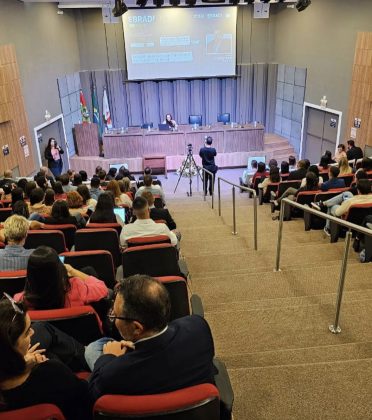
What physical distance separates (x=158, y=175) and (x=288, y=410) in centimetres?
1135

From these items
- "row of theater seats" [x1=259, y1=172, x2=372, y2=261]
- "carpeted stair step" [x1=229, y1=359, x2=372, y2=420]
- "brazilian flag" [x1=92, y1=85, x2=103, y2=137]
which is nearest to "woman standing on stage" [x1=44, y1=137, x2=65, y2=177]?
"brazilian flag" [x1=92, y1=85, x2=103, y2=137]

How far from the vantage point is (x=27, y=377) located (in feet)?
4.88

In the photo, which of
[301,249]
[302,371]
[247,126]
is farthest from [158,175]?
[302,371]

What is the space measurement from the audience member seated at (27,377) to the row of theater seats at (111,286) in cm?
14

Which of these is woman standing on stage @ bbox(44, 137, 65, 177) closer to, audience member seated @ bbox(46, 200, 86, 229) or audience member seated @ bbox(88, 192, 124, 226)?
audience member seated @ bbox(46, 200, 86, 229)

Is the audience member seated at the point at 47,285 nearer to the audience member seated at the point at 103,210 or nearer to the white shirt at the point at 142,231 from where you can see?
the white shirt at the point at 142,231

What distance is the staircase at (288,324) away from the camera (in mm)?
2240

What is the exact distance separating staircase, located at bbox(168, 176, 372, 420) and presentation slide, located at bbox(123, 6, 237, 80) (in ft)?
34.1

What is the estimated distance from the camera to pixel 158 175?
43.3 ft

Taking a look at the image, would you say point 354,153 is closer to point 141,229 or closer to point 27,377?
point 141,229

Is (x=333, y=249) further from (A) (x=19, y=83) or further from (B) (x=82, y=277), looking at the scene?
(A) (x=19, y=83)

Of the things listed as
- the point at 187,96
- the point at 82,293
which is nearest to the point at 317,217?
the point at 82,293

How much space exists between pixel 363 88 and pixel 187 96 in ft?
23.2

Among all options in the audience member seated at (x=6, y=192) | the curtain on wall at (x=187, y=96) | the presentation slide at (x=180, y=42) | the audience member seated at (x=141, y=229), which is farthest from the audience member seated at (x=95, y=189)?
the curtain on wall at (x=187, y=96)
